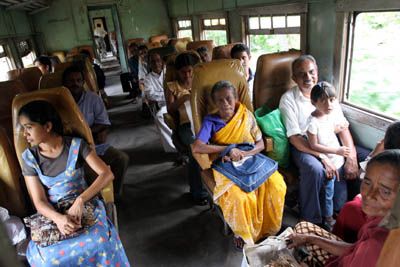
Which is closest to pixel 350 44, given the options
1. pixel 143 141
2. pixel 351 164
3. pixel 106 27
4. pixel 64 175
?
pixel 351 164

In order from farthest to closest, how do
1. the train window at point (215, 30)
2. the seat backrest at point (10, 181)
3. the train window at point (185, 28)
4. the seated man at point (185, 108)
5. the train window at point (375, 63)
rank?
the train window at point (185, 28), the train window at point (215, 30), the seated man at point (185, 108), the train window at point (375, 63), the seat backrest at point (10, 181)

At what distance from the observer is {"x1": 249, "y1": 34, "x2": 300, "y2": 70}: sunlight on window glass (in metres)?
3.49

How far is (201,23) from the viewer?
684 cm

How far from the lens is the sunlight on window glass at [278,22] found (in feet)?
11.8

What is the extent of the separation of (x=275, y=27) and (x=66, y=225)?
11.1 feet

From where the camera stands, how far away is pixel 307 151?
218cm

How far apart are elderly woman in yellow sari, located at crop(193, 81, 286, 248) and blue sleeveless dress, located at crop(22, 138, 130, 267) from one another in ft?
2.48

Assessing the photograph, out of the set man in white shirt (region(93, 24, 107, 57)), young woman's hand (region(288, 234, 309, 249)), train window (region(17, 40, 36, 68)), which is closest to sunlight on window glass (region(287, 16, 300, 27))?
young woman's hand (region(288, 234, 309, 249))

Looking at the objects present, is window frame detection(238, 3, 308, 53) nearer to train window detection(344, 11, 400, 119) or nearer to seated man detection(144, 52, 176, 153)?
train window detection(344, 11, 400, 119)

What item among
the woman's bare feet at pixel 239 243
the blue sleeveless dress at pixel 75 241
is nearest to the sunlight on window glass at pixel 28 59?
the blue sleeveless dress at pixel 75 241

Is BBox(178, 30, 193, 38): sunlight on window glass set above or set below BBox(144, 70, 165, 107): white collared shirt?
above

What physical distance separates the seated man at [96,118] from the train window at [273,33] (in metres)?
2.35

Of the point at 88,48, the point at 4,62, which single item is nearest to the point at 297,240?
the point at 4,62

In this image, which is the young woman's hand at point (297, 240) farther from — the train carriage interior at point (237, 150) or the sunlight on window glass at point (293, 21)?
the sunlight on window glass at point (293, 21)
